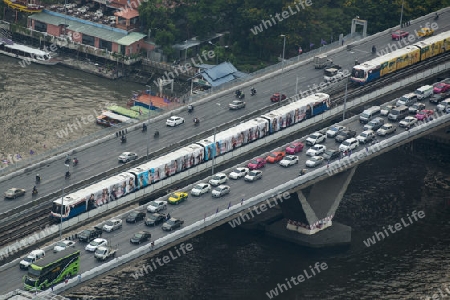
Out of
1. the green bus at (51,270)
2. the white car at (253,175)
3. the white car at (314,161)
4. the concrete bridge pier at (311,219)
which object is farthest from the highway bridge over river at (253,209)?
the green bus at (51,270)

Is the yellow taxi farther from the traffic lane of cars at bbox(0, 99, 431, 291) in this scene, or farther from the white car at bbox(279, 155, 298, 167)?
the white car at bbox(279, 155, 298, 167)

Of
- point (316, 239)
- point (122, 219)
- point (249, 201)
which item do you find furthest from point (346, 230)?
point (122, 219)

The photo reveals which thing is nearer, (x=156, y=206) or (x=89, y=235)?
(x=89, y=235)

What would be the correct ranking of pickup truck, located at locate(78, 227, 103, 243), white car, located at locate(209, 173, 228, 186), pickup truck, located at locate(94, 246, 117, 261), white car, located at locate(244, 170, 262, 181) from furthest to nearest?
white car, located at locate(244, 170, 262, 181), white car, located at locate(209, 173, 228, 186), pickup truck, located at locate(78, 227, 103, 243), pickup truck, located at locate(94, 246, 117, 261)

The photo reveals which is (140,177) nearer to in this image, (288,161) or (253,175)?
(253,175)

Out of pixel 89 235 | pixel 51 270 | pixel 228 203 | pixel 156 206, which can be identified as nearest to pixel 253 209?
pixel 228 203

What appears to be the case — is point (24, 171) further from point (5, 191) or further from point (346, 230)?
point (346, 230)

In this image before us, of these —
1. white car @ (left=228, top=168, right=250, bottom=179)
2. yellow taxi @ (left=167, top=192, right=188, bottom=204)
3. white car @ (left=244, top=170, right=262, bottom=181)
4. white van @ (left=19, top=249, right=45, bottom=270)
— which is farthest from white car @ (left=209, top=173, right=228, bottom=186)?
white van @ (left=19, top=249, right=45, bottom=270)
